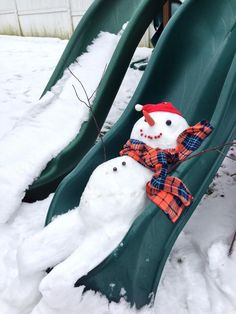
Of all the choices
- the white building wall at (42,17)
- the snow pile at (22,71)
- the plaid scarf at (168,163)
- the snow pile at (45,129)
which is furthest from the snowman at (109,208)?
the white building wall at (42,17)

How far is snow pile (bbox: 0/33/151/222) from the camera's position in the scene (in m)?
1.73

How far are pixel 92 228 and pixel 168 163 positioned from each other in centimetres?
36

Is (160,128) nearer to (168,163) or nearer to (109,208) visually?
(168,163)

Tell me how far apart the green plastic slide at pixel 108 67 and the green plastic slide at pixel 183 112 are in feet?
1.01

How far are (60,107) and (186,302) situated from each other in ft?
4.57

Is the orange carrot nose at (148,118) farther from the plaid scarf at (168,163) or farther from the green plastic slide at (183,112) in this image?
the green plastic slide at (183,112)

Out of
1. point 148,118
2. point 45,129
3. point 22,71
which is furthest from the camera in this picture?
point 22,71

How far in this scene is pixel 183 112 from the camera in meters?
1.73

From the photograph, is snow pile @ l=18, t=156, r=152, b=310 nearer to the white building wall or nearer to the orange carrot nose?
the orange carrot nose

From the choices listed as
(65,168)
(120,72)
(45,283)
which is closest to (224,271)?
(45,283)

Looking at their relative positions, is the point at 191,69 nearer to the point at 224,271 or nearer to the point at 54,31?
the point at 224,271

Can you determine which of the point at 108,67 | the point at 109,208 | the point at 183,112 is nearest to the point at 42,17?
the point at 108,67

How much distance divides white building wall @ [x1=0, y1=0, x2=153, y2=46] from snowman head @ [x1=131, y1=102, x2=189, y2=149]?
146 inches

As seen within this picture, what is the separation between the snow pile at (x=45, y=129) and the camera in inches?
68.3
